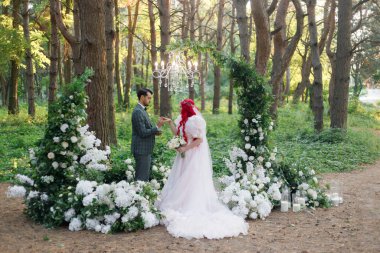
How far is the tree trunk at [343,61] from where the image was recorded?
16.9 meters

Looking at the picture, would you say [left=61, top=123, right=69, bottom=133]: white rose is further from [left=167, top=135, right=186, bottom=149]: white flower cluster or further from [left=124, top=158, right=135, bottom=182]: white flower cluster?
[left=167, top=135, right=186, bottom=149]: white flower cluster

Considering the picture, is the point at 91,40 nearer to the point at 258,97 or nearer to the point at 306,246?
the point at 258,97

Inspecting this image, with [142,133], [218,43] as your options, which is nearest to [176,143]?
[142,133]

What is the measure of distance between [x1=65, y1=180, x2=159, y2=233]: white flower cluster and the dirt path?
0.52 ft

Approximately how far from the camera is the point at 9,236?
6.55 meters

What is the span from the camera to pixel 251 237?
6766mm

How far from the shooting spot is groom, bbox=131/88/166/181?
803 cm

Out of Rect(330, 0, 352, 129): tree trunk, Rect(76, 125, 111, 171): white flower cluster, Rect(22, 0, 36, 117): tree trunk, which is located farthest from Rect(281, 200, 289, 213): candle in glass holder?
Rect(22, 0, 36, 117): tree trunk

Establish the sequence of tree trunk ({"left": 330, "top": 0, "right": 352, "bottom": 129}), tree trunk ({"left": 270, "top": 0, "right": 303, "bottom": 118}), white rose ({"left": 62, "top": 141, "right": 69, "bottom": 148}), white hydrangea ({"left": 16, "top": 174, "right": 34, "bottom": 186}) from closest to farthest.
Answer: white rose ({"left": 62, "top": 141, "right": 69, "bottom": 148}) → white hydrangea ({"left": 16, "top": 174, "right": 34, "bottom": 186}) → tree trunk ({"left": 270, "top": 0, "right": 303, "bottom": 118}) → tree trunk ({"left": 330, "top": 0, "right": 352, "bottom": 129})

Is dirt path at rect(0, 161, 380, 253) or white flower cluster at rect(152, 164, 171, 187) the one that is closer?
dirt path at rect(0, 161, 380, 253)

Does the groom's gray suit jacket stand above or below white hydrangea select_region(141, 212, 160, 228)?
above

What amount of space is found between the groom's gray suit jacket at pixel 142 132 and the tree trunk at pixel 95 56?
67.0 inches

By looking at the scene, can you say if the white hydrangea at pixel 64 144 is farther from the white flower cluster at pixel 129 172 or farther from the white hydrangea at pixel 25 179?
the white flower cluster at pixel 129 172

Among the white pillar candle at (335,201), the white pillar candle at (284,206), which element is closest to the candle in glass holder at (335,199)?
the white pillar candle at (335,201)
